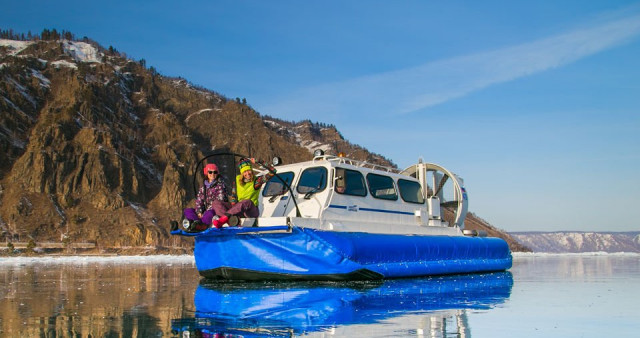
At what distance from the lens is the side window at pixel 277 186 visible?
11398mm

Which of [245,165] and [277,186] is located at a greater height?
[245,165]

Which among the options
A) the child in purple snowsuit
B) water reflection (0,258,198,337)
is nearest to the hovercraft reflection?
the child in purple snowsuit

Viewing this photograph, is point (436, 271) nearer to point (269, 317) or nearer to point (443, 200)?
point (443, 200)

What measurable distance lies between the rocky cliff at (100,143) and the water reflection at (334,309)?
149 feet

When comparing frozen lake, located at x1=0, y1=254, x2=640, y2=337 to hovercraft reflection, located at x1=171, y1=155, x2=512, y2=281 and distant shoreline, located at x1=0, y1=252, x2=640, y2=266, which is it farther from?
distant shoreline, located at x1=0, y1=252, x2=640, y2=266

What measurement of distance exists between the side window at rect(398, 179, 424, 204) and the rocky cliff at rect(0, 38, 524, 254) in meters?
41.6

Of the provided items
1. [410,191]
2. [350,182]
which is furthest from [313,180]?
[410,191]

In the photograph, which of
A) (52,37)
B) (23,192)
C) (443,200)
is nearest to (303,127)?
(52,37)

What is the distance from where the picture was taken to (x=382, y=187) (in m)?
12.2

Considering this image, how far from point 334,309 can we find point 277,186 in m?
5.68

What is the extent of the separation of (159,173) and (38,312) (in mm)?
60222

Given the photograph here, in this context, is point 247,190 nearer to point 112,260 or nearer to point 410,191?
point 410,191

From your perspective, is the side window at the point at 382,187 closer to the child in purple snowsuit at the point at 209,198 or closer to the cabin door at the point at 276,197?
the cabin door at the point at 276,197

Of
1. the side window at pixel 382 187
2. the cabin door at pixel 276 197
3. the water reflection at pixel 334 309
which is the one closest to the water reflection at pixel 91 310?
the water reflection at pixel 334 309
